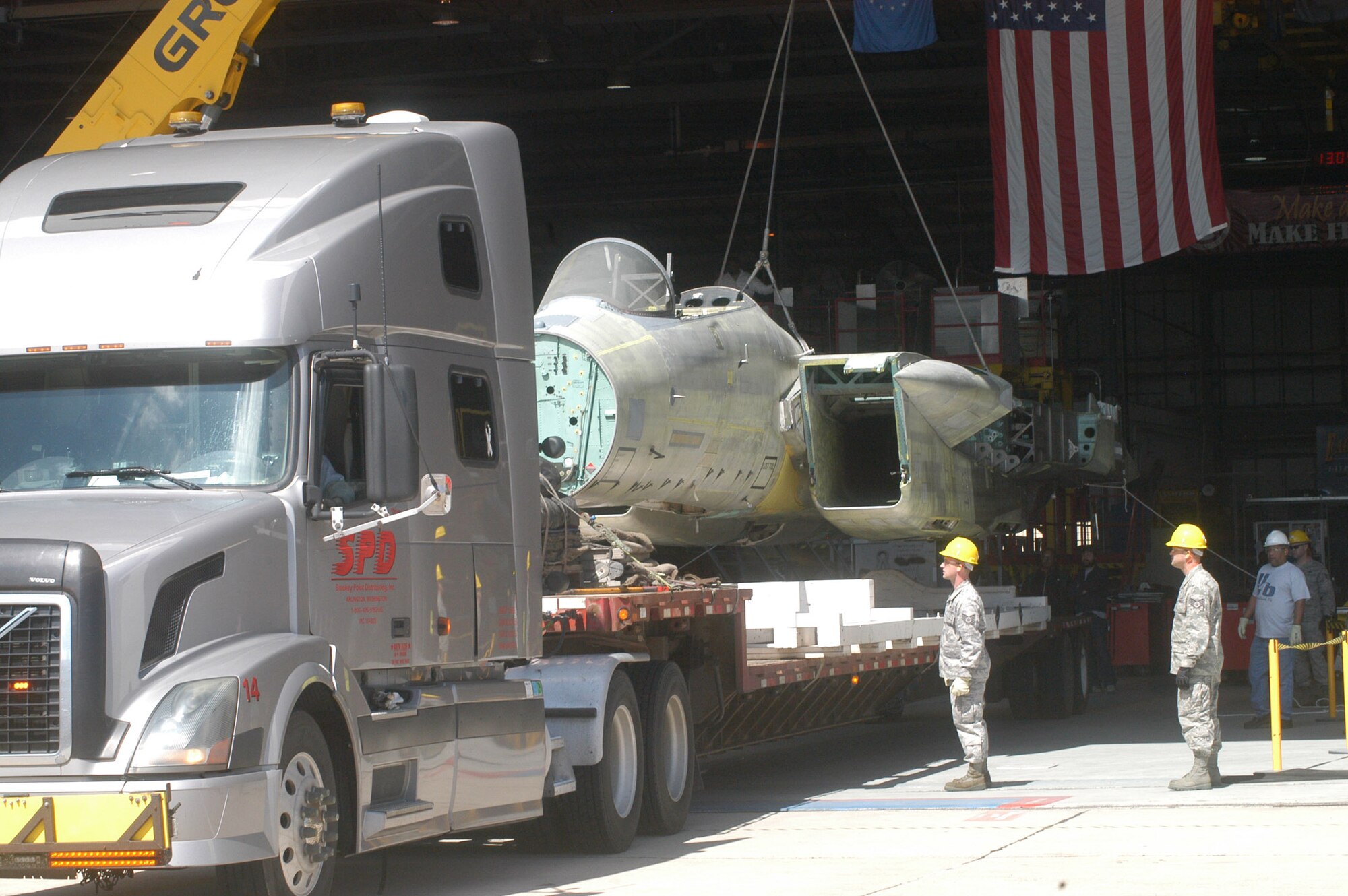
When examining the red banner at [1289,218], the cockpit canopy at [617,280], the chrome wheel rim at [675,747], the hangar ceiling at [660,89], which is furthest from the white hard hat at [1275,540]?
the red banner at [1289,218]

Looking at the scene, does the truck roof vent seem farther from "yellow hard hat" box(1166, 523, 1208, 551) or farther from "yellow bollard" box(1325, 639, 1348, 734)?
"yellow bollard" box(1325, 639, 1348, 734)

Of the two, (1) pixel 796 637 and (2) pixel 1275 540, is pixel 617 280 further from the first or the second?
(2) pixel 1275 540

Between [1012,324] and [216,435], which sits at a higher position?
[1012,324]

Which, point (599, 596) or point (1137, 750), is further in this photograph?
point (1137, 750)

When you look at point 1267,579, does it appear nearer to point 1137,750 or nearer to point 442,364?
point 1137,750

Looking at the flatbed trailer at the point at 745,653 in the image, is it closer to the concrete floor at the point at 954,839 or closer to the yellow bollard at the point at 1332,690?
the concrete floor at the point at 954,839

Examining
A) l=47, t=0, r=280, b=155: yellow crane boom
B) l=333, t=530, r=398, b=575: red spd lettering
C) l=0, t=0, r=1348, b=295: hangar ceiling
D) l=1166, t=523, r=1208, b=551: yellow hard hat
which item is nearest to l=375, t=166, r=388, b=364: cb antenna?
l=333, t=530, r=398, b=575: red spd lettering

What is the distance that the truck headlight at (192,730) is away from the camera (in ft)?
19.6

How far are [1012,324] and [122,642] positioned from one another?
16216mm

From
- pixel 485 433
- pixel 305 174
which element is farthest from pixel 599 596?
pixel 305 174

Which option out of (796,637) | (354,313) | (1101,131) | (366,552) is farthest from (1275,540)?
(354,313)

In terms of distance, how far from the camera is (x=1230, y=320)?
43844mm

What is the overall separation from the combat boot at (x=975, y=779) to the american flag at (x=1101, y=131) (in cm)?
860

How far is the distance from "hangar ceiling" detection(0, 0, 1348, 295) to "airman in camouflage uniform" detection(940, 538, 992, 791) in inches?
402
